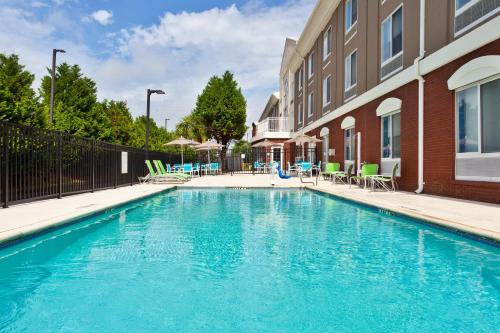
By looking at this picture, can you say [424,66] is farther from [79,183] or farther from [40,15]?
[40,15]

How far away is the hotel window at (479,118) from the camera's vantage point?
8.16 metres

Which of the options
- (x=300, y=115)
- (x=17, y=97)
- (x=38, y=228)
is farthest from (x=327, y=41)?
(x=38, y=228)

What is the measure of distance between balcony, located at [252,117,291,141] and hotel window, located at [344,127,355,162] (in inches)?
524

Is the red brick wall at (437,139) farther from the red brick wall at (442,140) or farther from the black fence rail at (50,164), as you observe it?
the black fence rail at (50,164)


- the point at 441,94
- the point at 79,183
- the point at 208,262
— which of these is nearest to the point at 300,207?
the point at 441,94

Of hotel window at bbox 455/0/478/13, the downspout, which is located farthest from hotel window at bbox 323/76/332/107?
hotel window at bbox 455/0/478/13

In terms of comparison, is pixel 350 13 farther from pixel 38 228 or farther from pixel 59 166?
pixel 38 228

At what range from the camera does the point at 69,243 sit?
553 cm

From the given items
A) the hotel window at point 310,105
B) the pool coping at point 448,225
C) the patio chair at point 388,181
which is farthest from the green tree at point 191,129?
the pool coping at point 448,225

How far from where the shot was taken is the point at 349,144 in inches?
709

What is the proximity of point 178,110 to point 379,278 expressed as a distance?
58.5 meters

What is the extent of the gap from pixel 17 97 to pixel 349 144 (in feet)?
47.0

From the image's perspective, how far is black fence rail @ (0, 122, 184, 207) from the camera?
312 inches

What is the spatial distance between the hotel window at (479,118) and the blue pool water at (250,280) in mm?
3348
